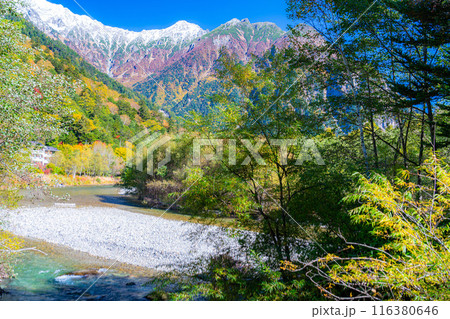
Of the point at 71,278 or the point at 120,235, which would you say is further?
the point at 120,235

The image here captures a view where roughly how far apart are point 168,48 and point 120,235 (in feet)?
256

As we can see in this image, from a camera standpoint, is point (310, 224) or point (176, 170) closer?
point (310, 224)

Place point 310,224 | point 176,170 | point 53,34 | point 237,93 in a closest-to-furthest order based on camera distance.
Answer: point 310,224
point 237,93
point 176,170
point 53,34

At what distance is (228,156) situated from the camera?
6.86 m

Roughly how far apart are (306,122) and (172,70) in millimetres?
66427

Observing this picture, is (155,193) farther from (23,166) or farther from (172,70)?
(172,70)

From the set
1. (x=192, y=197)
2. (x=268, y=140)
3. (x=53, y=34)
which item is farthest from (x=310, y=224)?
(x=53, y=34)

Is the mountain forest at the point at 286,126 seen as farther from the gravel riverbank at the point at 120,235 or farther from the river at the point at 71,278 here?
the gravel riverbank at the point at 120,235

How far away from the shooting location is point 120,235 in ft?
47.0

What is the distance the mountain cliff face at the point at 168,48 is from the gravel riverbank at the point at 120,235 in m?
7.12
